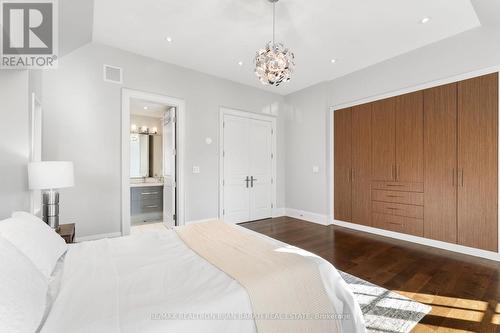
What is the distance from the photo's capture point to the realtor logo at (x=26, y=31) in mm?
1972

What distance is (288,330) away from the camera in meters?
1.15

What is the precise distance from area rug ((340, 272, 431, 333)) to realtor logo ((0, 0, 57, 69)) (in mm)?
3799

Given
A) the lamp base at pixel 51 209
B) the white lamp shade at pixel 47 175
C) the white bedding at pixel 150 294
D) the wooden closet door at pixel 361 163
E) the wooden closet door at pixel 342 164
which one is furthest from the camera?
the wooden closet door at pixel 342 164

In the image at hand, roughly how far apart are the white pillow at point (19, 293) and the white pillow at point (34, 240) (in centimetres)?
23

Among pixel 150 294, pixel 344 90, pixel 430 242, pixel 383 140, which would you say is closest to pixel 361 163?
pixel 383 140

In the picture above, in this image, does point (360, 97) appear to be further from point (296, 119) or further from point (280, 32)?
point (280, 32)

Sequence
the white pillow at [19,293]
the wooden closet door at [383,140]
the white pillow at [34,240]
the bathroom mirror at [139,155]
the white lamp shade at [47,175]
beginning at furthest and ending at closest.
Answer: the bathroom mirror at [139,155], the wooden closet door at [383,140], the white lamp shade at [47,175], the white pillow at [34,240], the white pillow at [19,293]

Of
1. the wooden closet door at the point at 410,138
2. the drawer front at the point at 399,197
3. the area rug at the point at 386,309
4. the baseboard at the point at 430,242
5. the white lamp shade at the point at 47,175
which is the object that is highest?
the wooden closet door at the point at 410,138

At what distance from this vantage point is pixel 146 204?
518cm

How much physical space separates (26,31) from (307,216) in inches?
202

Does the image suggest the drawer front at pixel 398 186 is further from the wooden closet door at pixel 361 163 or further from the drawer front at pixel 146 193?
the drawer front at pixel 146 193

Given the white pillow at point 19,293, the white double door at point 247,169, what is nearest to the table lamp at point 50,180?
the white pillow at point 19,293

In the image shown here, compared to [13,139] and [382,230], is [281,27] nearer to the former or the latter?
[13,139]

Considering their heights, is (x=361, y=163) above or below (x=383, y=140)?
below
